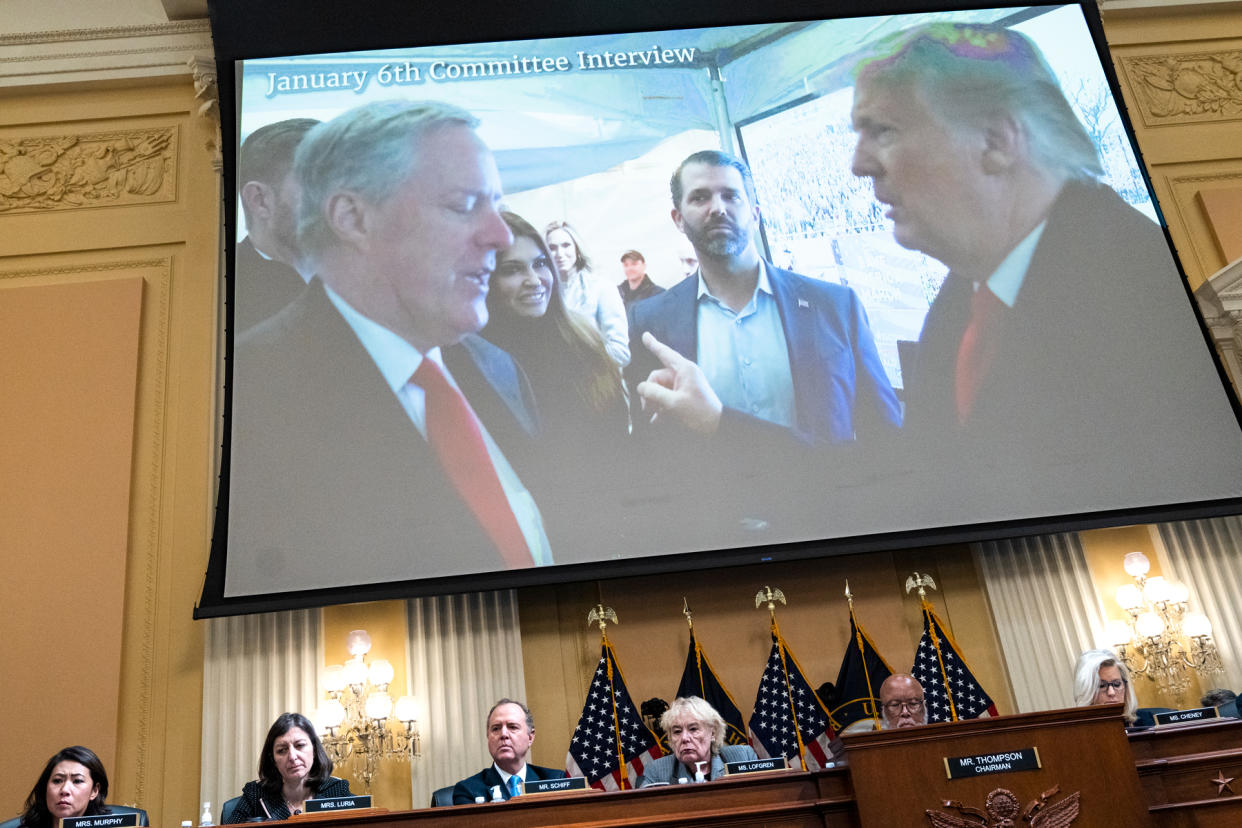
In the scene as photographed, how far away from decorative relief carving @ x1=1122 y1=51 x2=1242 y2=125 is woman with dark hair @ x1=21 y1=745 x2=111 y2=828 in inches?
298

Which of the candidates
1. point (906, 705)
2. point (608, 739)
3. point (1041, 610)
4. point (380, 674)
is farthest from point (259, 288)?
point (1041, 610)

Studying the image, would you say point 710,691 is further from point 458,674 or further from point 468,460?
point 468,460

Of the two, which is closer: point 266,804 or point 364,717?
point 266,804

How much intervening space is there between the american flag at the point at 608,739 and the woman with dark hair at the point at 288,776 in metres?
1.63

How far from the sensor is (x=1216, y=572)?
6660mm

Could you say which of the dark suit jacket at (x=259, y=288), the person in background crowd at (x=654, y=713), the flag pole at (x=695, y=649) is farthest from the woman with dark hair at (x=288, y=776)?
the dark suit jacket at (x=259, y=288)

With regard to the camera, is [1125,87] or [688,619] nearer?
[688,619]

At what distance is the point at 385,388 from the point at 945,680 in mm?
3384

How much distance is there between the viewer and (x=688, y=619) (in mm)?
6449

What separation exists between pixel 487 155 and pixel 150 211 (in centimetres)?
231

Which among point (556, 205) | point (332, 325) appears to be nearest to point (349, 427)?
point (332, 325)

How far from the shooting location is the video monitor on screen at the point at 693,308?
6.20 meters

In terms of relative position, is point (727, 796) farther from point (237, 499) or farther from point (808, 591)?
point (237, 499)

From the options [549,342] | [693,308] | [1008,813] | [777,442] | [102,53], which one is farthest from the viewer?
[102,53]
